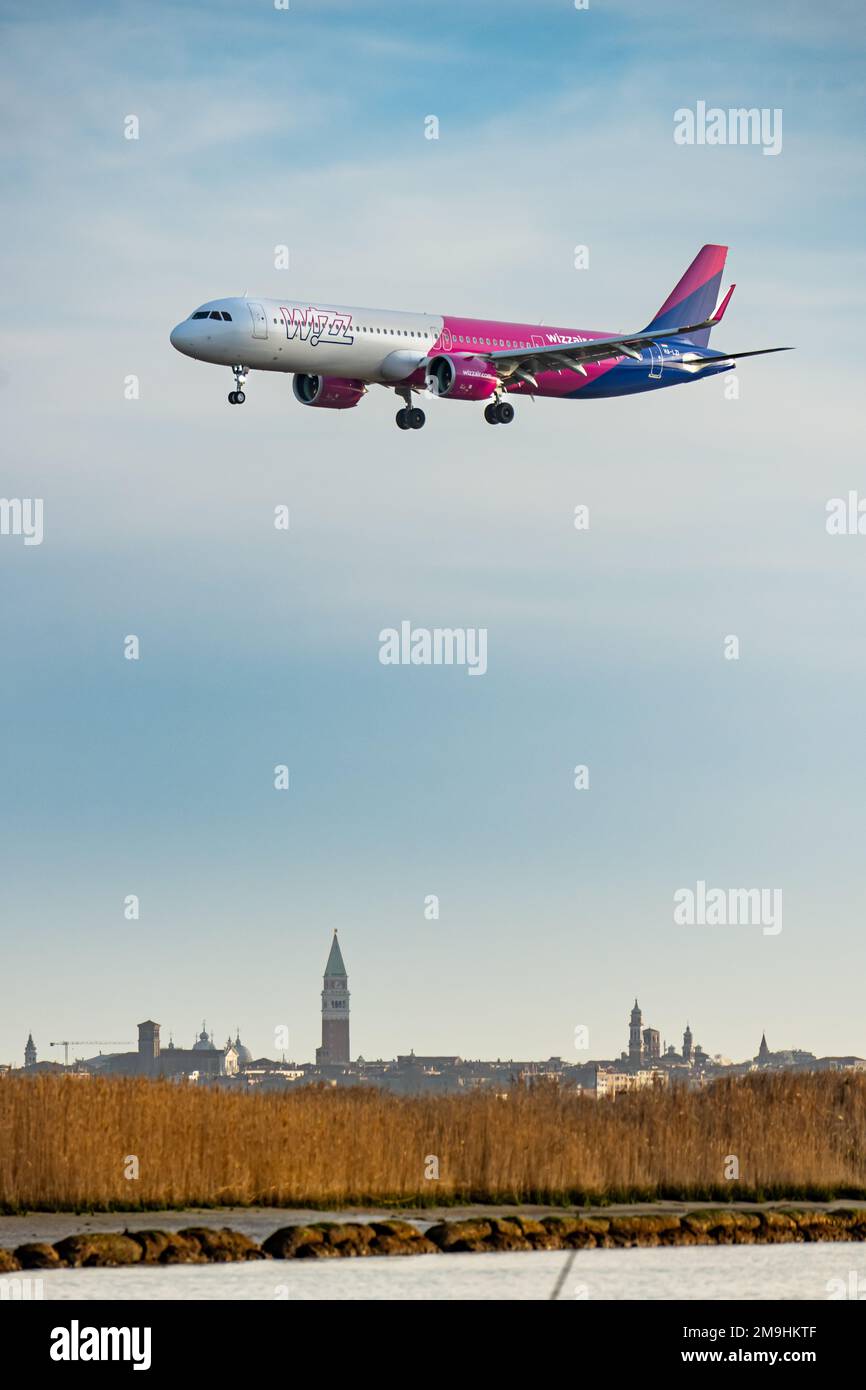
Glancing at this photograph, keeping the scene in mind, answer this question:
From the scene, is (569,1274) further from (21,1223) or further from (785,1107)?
(785,1107)

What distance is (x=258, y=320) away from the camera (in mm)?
67312

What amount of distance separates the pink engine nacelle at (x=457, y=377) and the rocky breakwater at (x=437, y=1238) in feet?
134

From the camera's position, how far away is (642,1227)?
1206 inches

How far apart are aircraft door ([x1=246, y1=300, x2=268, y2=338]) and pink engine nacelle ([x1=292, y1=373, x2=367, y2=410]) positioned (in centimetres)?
354

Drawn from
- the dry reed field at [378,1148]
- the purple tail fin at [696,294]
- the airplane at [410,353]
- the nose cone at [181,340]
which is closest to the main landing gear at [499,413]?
the airplane at [410,353]

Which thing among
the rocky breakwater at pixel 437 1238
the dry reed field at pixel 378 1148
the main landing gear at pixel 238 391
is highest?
the main landing gear at pixel 238 391

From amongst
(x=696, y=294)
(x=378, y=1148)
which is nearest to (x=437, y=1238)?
(x=378, y=1148)

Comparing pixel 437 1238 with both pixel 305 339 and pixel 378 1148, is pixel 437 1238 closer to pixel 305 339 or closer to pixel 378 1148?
pixel 378 1148

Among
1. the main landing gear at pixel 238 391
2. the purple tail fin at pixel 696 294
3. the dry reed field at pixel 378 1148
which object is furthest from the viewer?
the purple tail fin at pixel 696 294

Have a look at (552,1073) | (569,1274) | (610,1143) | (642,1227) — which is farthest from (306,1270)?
(552,1073)

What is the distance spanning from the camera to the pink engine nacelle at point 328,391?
233 feet

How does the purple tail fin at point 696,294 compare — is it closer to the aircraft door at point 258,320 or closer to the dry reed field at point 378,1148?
the aircraft door at point 258,320

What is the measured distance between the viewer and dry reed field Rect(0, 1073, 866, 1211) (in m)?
34.7

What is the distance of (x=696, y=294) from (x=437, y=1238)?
71628 millimetres
